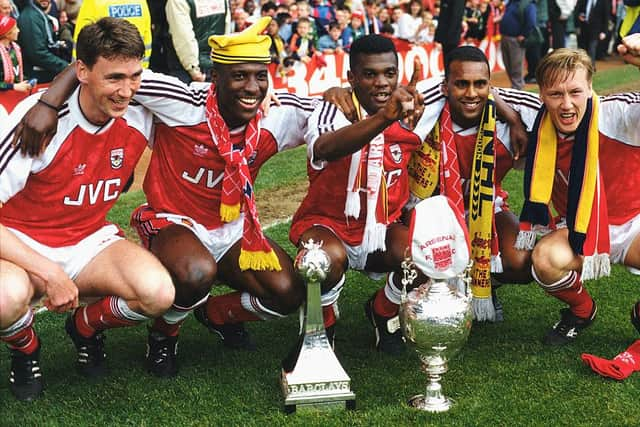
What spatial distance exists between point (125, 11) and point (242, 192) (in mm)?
3515

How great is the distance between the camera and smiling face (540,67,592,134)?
174 inches

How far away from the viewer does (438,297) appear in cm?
379

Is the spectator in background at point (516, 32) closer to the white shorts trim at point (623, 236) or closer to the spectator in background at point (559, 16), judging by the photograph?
the spectator in background at point (559, 16)

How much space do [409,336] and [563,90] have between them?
1.53 m

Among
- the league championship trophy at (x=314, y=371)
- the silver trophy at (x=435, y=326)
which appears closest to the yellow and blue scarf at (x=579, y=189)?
the silver trophy at (x=435, y=326)

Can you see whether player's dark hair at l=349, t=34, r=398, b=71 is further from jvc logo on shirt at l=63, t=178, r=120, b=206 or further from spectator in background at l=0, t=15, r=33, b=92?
spectator in background at l=0, t=15, r=33, b=92

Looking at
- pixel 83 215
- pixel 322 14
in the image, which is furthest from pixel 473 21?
pixel 83 215

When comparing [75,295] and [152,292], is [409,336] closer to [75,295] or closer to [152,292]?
[152,292]

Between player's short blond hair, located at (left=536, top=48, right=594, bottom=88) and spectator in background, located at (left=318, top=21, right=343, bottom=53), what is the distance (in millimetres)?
11380

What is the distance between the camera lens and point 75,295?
3.86 m

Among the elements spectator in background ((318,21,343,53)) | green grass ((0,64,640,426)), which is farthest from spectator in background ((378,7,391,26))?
green grass ((0,64,640,426))

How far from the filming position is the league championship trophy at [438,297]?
12.3 ft

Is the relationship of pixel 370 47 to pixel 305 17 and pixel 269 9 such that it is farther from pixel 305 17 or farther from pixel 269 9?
pixel 269 9

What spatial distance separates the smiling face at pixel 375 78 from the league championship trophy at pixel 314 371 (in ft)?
3.09
